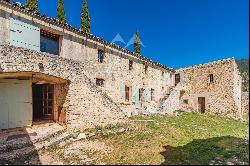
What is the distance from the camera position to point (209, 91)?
83.1 ft

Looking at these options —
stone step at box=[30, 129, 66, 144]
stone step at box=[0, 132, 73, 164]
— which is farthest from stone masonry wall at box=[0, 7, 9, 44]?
stone step at box=[0, 132, 73, 164]

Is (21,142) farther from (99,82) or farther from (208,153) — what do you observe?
(99,82)

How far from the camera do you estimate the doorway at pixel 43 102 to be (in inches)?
594

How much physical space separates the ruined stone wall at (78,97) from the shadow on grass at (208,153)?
193 inches

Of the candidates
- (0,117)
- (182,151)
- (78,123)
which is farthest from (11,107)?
(182,151)

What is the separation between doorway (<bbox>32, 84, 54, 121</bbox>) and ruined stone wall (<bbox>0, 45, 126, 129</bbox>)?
1.63 metres

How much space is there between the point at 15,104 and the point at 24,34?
3917mm

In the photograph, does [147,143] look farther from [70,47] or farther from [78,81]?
[70,47]

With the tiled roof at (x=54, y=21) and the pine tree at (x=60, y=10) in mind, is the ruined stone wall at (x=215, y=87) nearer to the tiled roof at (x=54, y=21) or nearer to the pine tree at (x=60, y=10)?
the tiled roof at (x=54, y=21)

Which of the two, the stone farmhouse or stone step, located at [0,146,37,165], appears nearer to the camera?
stone step, located at [0,146,37,165]

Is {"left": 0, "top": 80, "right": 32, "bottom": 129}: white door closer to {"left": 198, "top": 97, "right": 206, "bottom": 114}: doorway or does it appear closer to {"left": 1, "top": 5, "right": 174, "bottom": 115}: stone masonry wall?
{"left": 1, "top": 5, "right": 174, "bottom": 115}: stone masonry wall

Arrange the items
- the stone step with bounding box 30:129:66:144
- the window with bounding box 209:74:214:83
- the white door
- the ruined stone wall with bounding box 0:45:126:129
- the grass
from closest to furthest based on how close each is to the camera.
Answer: the grass, the stone step with bounding box 30:129:66:144, the ruined stone wall with bounding box 0:45:126:129, the white door, the window with bounding box 209:74:214:83

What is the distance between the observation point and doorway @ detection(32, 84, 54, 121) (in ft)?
49.5

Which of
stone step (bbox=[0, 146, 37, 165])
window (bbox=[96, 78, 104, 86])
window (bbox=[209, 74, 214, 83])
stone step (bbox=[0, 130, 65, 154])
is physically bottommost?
stone step (bbox=[0, 146, 37, 165])
